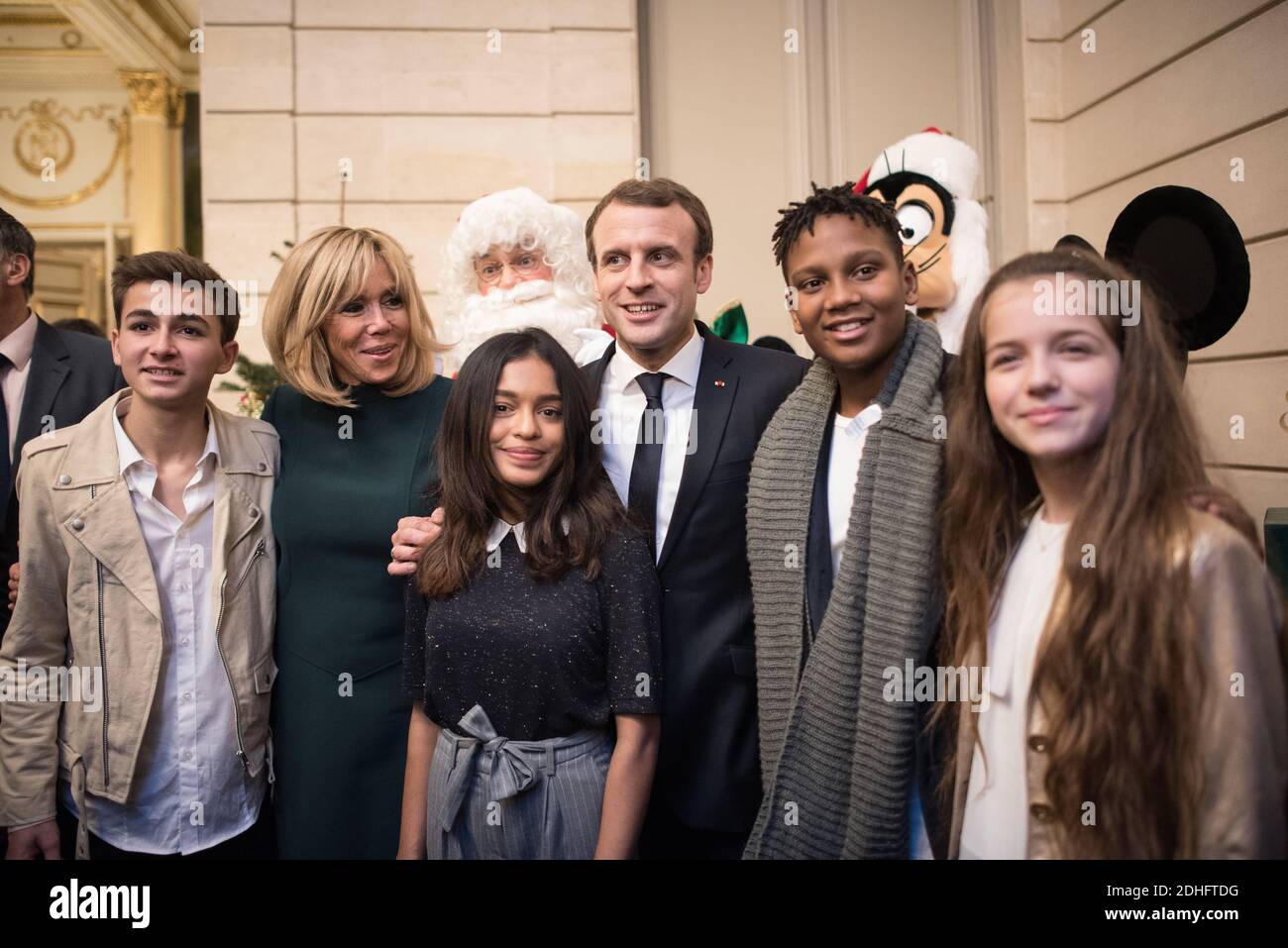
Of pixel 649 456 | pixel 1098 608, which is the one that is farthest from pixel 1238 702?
pixel 649 456

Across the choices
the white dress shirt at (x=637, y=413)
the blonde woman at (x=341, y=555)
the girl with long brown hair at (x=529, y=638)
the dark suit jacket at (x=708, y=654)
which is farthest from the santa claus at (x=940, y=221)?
the blonde woman at (x=341, y=555)

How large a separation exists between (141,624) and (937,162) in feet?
10.5

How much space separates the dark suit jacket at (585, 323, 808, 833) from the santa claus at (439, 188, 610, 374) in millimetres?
1026

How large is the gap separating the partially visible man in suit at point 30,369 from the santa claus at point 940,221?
2.82 m

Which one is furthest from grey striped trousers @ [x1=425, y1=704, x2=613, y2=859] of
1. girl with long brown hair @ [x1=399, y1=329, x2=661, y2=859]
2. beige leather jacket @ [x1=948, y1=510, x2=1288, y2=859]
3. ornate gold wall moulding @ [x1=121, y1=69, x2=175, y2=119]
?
ornate gold wall moulding @ [x1=121, y1=69, x2=175, y2=119]

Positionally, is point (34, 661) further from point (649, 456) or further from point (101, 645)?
point (649, 456)

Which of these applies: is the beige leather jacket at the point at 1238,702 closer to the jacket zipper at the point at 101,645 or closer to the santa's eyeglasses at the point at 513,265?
the jacket zipper at the point at 101,645

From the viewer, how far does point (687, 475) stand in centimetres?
197

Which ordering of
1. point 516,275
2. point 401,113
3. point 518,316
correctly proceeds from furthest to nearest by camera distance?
point 401,113, point 516,275, point 518,316

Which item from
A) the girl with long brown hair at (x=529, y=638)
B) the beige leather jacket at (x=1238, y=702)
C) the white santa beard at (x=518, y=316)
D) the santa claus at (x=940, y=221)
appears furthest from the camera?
the santa claus at (x=940, y=221)

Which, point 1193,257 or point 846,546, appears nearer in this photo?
point 846,546

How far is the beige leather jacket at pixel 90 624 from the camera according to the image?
1917 millimetres

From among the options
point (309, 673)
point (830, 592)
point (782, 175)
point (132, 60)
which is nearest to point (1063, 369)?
point (830, 592)

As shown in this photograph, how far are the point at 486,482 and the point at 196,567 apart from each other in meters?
0.73
